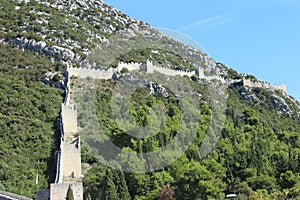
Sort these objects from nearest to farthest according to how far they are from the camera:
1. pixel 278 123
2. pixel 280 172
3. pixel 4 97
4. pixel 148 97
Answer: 1. pixel 280 172
2. pixel 4 97
3. pixel 148 97
4. pixel 278 123

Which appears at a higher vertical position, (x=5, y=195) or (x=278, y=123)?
(x=278, y=123)

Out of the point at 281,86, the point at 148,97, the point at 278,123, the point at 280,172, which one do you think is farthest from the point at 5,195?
the point at 281,86

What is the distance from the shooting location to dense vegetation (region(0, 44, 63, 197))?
34.1m

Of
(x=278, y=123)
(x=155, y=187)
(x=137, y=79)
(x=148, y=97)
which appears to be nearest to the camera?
(x=155, y=187)

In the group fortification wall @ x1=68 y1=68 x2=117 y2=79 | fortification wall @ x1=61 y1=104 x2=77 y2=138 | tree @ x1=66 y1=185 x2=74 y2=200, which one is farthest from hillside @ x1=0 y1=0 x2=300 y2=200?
tree @ x1=66 y1=185 x2=74 y2=200

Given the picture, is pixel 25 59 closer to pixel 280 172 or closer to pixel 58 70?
pixel 58 70

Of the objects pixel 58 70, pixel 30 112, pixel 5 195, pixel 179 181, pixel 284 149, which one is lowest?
pixel 5 195

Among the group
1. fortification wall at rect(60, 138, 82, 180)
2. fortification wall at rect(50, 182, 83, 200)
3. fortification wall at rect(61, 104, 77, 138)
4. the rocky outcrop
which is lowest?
fortification wall at rect(50, 182, 83, 200)

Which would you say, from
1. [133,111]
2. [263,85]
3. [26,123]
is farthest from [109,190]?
[263,85]

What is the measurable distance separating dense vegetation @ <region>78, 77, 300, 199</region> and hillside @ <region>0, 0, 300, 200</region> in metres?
0.08

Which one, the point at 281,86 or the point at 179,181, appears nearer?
the point at 179,181

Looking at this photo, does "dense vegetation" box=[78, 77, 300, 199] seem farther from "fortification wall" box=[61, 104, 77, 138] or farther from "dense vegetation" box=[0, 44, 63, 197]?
"dense vegetation" box=[0, 44, 63, 197]

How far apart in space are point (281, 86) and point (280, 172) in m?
33.1

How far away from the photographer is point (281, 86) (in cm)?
7238
